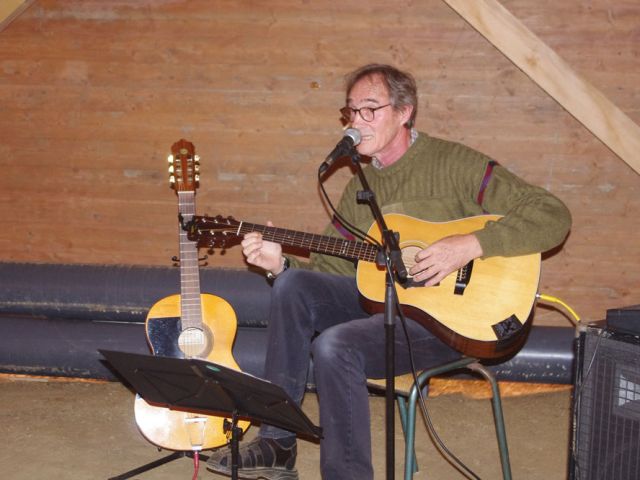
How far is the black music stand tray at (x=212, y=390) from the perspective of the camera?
219 centimetres

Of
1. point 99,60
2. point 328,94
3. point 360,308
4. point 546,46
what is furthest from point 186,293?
point 546,46

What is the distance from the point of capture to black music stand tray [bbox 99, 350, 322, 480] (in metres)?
2.19

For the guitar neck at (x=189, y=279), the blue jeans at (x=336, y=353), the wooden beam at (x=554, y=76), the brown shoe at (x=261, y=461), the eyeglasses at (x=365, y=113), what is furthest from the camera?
the wooden beam at (x=554, y=76)

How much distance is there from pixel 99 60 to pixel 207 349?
2.00 metres

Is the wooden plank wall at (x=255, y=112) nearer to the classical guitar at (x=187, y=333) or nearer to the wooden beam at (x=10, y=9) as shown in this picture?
the wooden beam at (x=10, y=9)

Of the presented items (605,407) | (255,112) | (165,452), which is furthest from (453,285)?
(255,112)

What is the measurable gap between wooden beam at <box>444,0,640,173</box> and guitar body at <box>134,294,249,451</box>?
6.21ft

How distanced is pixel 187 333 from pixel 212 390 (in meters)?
0.75

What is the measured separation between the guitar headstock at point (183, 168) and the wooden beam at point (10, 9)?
170cm

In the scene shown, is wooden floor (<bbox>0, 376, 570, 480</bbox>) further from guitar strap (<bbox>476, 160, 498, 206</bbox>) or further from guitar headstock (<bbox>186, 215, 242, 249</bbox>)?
guitar strap (<bbox>476, 160, 498, 206</bbox>)

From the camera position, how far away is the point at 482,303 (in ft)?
8.67

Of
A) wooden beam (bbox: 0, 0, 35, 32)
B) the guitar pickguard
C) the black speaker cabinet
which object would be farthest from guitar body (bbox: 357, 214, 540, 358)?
wooden beam (bbox: 0, 0, 35, 32)

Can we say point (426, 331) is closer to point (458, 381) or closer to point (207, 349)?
point (207, 349)

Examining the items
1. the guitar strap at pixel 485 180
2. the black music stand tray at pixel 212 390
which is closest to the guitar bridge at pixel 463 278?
the guitar strap at pixel 485 180
